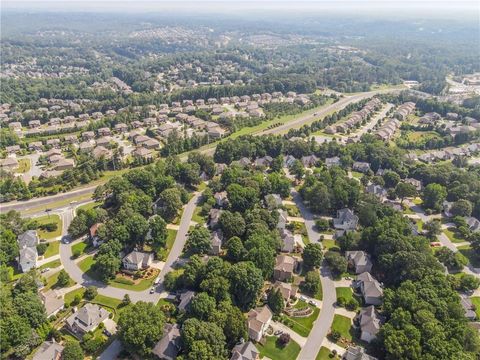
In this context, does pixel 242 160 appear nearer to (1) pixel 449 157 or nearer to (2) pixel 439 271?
(2) pixel 439 271

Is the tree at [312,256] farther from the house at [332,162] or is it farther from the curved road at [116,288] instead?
the house at [332,162]

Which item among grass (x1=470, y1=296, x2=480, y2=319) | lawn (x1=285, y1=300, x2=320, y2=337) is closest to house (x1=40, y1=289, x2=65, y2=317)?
lawn (x1=285, y1=300, x2=320, y2=337)

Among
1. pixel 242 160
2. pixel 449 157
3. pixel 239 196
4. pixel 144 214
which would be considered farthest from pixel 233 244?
pixel 449 157

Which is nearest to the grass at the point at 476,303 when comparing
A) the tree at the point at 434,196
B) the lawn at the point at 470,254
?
the lawn at the point at 470,254

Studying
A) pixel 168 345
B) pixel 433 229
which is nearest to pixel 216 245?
pixel 168 345

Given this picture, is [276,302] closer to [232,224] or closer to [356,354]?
[356,354]

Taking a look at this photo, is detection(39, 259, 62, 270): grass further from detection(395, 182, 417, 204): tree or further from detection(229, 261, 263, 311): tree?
detection(395, 182, 417, 204): tree
